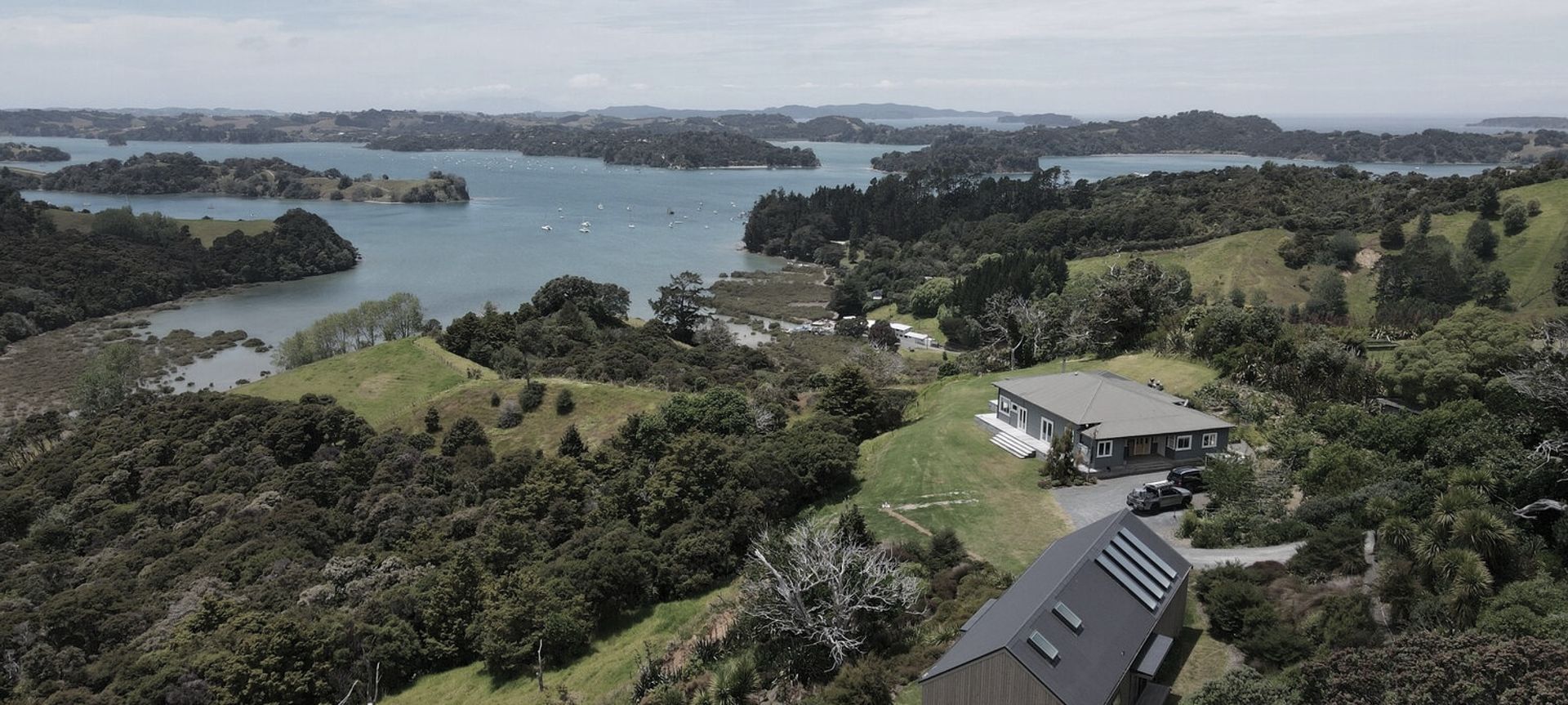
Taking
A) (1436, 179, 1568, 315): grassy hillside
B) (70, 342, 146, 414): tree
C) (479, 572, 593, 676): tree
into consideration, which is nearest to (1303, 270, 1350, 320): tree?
(1436, 179, 1568, 315): grassy hillside

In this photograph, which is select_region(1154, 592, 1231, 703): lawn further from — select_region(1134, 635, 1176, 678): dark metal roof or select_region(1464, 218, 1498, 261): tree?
select_region(1464, 218, 1498, 261): tree

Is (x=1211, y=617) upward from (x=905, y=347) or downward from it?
upward

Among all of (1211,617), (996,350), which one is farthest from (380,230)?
(1211,617)

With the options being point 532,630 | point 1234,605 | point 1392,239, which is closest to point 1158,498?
point 1234,605

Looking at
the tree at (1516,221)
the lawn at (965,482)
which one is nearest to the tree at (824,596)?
the lawn at (965,482)

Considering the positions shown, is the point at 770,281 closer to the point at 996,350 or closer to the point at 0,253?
the point at 996,350
